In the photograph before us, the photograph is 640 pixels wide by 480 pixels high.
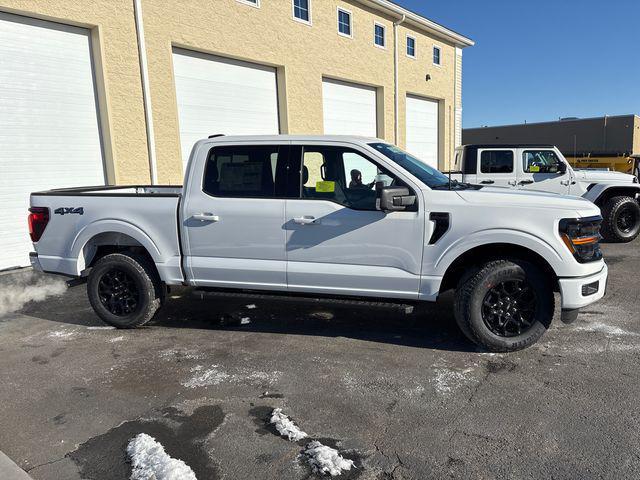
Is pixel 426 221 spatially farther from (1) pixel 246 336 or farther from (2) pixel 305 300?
(1) pixel 246 336

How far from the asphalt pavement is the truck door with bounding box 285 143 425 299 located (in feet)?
2.11

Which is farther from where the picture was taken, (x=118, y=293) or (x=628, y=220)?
(x=628, y=220)

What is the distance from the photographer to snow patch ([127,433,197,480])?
274 cm

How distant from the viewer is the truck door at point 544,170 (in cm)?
963

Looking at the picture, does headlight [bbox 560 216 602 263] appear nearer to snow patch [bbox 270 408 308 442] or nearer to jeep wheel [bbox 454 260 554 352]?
jeep wheel [bbox 454 260 554 352]

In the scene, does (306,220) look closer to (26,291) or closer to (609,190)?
(26,291)

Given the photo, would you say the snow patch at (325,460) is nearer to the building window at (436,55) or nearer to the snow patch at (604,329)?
the snow patch at (604,329)

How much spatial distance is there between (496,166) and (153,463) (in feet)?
28.8

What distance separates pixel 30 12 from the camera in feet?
26.8

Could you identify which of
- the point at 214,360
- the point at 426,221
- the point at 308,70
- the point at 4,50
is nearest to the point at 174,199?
the point at 214,360

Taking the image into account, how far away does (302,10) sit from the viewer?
14141 millimetres

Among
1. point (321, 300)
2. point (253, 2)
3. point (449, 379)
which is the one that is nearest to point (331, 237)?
point (321, 300)

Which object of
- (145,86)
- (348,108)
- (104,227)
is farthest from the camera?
(348,108)

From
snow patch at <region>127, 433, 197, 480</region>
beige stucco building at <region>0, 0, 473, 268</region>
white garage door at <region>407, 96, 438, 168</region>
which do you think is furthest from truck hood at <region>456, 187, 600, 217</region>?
white garage door at <region>407, 96, 438, 168</region>
